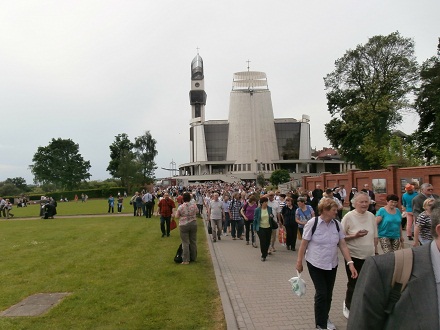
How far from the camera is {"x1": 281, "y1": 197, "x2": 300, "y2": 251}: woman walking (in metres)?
11.4

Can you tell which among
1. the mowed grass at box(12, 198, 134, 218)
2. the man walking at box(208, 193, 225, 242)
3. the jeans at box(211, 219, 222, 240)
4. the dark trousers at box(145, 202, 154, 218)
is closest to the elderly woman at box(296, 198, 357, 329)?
the man walking at box(208, 193, 225, 242)

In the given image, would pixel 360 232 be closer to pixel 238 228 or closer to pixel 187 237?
pixel 187 237

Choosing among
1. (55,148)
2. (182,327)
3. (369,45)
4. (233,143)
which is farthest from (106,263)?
(233,143)

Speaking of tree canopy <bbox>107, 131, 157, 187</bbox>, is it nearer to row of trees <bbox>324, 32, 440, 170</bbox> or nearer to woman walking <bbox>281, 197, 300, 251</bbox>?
row of trees <bbox>324, 32, 440, 170</bbox>

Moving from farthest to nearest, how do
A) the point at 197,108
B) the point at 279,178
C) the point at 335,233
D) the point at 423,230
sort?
the point at 197,108 → the point at 279,178 → the point at 423,230 → the point at 335,233

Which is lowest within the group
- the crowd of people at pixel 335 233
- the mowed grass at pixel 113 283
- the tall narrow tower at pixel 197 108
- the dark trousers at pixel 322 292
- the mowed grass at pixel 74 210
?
the mowed grass at pixel 113 283

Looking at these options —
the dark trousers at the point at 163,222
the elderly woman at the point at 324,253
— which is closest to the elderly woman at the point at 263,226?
the dark trousers at the point at 163,222

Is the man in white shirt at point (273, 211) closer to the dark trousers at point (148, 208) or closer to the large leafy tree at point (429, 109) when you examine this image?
the dark trousers at point (148, 208)

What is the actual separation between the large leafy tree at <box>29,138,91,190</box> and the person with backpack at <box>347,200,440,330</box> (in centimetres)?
8347

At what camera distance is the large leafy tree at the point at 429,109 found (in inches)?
1216

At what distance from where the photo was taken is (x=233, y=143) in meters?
95.7

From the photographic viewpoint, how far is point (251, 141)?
94562 mm

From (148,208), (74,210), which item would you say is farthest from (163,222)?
(74,210)

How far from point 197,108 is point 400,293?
111 meters
